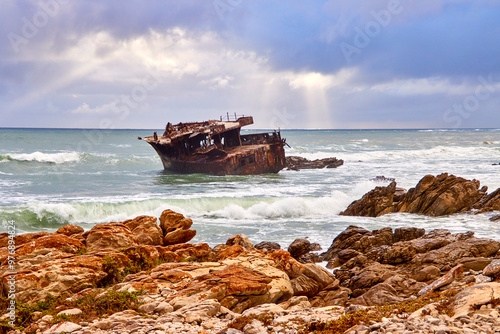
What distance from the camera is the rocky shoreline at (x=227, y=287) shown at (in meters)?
5.74

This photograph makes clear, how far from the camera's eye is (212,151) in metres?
36.0

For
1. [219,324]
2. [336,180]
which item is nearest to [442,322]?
[219,324]

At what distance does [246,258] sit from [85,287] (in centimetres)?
342

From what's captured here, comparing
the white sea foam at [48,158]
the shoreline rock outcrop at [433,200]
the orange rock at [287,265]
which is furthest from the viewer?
the white sea foam at [48,158]

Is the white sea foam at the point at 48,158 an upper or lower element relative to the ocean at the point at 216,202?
upper

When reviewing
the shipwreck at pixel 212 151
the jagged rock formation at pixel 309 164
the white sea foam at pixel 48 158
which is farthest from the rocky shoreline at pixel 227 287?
the white sea foam at pixel 48 158

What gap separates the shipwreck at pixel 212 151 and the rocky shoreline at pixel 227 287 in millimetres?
23197

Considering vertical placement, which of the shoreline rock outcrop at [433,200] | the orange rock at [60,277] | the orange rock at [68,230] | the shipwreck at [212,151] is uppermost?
the shipwreck at [212,151]

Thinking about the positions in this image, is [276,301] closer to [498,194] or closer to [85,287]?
[85,287]

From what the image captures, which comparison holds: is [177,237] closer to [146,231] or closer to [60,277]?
[146,231]

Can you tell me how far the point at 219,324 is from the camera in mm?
6254

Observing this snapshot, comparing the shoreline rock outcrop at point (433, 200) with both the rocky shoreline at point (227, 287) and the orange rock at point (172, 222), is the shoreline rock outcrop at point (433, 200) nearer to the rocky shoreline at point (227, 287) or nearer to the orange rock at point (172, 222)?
the rocky shoreline at point (227, 287)

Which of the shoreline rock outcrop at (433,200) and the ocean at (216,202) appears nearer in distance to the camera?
the ocean at (216,202)

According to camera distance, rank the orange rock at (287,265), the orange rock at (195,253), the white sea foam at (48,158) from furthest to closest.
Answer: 1. the white sea foam at (48,158)
2. the orange rock at (195,253)
3. the orange rock at (287,265)
